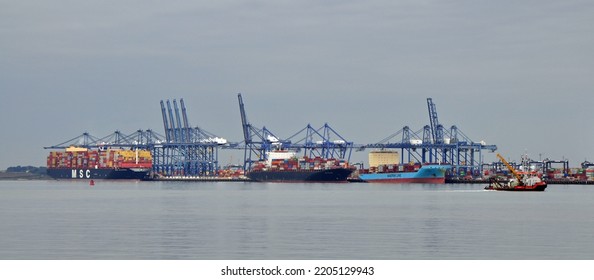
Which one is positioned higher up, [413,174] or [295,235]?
[413,174]

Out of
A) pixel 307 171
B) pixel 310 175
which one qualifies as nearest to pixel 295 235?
pixel 310 175

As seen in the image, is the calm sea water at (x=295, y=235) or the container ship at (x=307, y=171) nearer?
the calm sea water at (x=295, y=235)

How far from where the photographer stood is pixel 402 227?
48.0 meters

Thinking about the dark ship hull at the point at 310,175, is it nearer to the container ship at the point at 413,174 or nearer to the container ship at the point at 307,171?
the container ship at the point at 307,171

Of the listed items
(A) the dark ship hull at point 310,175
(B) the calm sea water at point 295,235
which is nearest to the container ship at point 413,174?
(A) the dark ship hull at point 310,175

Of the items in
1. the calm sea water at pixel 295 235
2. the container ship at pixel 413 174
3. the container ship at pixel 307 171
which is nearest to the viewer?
the calm sea water at pixel 295 235

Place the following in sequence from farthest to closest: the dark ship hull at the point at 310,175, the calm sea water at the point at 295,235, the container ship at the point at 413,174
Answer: the dark ship hull at the point at 310,175, the container ship at the point at 413,174, the calm sea water at the point at 295,235

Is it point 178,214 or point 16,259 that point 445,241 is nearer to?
point 16,259

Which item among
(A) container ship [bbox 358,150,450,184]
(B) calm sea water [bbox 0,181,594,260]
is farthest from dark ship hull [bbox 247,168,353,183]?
(B) calm sea water [bbox 0,181,594,260]

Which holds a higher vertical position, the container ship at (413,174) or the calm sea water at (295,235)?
the container ship at (413,174)

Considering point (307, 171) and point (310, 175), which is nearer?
point (310, 175)

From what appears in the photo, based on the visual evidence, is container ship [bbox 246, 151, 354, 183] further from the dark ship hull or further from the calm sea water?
the calm sea water

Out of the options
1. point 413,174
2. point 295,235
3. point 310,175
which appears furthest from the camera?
point 310,175

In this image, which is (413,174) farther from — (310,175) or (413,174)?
(310,175)
